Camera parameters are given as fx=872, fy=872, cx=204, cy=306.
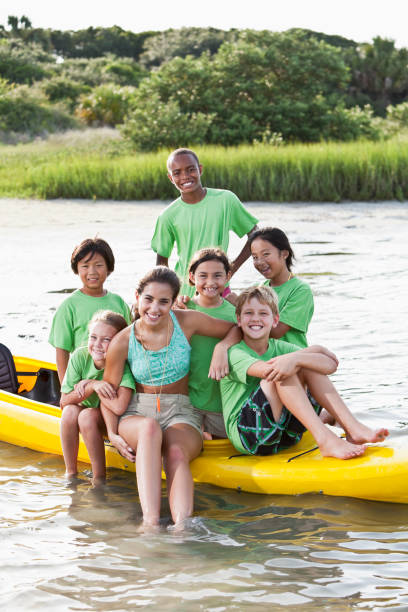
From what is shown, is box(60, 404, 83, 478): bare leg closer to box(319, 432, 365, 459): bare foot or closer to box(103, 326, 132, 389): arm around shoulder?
box(103, 326, 132, 389): arm around shoulder

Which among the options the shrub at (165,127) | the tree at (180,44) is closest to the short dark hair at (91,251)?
the shrub at (165,127)

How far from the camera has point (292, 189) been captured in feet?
43.8

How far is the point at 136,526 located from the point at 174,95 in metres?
15.8

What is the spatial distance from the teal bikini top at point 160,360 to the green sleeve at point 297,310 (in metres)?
0.57

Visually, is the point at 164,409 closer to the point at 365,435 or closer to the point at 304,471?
the point at 304,471

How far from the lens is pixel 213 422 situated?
3.90 m

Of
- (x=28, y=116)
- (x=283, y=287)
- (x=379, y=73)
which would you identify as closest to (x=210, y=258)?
(x=283, y=287)

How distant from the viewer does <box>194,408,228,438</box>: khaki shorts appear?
3881mm

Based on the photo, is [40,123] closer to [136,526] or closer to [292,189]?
[292,189]

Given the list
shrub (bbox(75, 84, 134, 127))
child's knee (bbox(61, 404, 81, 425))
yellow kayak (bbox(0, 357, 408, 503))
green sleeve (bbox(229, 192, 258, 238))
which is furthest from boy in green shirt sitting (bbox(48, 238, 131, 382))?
shrub (bbox(75, 84, 134, 127))

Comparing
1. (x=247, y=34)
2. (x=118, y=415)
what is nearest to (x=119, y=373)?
(x=118, y=415)

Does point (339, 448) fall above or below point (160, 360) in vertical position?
below

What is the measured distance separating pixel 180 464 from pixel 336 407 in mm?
682

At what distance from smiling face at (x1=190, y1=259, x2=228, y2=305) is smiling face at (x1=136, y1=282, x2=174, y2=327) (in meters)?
0.22
